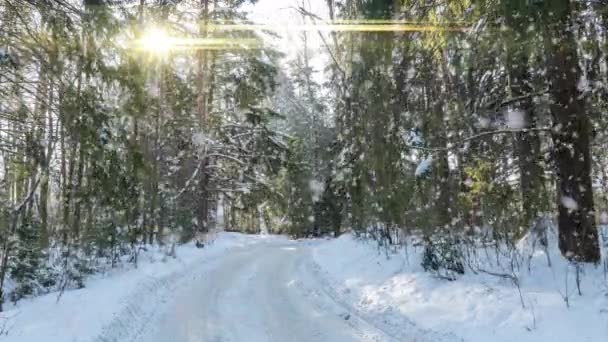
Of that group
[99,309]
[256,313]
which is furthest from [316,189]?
[99,309]

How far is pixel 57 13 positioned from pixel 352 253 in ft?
34.1

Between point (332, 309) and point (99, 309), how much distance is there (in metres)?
3.62

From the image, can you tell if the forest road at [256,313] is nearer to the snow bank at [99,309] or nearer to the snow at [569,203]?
the snow bank at [99,309]

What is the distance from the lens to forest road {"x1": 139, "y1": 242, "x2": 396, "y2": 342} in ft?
21.5

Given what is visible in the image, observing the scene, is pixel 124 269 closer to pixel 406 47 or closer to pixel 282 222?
pixel 406 47

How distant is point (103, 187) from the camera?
257 inches

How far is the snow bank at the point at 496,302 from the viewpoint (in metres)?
5.09

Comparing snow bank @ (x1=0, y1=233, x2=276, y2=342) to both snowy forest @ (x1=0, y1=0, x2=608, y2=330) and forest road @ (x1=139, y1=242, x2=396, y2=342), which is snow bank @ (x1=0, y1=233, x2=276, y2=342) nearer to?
forest road @ (x1=139, y1=242, x2=396, y2=342)

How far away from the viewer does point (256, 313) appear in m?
7.85

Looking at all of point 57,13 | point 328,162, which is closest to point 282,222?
point 328,162

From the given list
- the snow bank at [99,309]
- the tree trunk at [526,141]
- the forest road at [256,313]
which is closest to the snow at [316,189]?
the forest road at [256,313]

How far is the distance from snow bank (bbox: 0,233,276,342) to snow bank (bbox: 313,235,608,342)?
3571mm

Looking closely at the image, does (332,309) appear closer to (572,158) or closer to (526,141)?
(572,158)

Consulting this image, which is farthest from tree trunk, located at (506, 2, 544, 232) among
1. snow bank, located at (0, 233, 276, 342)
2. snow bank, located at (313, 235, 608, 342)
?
snow bank, located at (0, 233, 276, 342)
